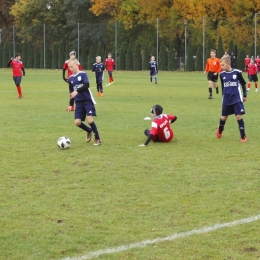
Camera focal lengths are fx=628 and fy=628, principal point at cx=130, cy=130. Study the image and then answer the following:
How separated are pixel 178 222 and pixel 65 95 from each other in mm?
20995

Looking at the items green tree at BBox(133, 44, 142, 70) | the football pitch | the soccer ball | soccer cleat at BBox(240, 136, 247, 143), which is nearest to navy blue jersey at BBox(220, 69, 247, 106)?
soccer cleat at BBox(240, 136, 247, 143)

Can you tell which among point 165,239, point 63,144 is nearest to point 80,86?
point 63,144

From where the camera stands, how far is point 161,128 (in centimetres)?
1212

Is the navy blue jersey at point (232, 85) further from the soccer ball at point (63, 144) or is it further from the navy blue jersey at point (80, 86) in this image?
the soccer ball at point (63, 144)

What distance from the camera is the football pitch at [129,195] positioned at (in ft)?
19.4

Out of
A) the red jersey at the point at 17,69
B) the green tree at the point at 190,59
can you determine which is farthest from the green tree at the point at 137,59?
the red jersey at the point at 17,69

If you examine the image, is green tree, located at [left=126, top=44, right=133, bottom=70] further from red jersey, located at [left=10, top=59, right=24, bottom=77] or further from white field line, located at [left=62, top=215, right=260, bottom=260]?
white field line, located at [left=62, top=215, right=260, bottom=260]

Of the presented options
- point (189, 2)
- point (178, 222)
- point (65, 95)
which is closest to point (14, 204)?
point (178, 222)

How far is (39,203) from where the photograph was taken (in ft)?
24.9

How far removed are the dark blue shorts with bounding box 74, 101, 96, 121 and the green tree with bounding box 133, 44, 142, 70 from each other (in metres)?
45.5

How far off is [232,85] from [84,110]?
2989 millimetres

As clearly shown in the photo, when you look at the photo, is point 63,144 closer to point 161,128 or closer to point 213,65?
point 161,128

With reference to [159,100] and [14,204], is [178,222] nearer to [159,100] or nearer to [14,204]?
[14,204]

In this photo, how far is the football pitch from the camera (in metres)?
5.93
